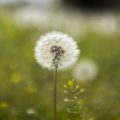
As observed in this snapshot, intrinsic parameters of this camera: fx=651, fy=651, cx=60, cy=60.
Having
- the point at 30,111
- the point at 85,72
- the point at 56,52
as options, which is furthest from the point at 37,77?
the point at 56,52

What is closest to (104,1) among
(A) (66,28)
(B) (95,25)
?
(B) (95,25)

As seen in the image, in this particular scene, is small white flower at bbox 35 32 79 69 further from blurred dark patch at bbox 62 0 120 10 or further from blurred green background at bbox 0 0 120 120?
blurred dark patch at bbox 62 0 120 10

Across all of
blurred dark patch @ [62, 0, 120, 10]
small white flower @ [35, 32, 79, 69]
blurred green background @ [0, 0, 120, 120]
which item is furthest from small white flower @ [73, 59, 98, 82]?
blurred dark patch @ [62, 0, 120, 10]

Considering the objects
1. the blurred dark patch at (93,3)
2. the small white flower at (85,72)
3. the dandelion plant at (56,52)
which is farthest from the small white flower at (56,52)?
the blurred dark patch at (93,3)

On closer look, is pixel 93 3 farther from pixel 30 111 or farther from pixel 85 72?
pixel 30 111

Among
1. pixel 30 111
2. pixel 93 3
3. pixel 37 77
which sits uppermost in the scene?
pixel 93 3

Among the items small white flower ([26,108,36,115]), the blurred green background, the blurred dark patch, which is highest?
the blurred dark patch

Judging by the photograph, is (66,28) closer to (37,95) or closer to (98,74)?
(98,74)

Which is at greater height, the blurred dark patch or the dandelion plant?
the blurred dark patch
